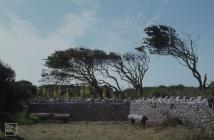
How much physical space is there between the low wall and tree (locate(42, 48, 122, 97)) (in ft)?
38.3

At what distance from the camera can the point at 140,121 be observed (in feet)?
80.4

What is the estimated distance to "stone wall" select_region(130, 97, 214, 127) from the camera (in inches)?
726

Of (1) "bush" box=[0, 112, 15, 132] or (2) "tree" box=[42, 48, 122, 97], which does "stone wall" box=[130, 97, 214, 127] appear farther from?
(2) "tree" box=[42, 48, 122, 97]

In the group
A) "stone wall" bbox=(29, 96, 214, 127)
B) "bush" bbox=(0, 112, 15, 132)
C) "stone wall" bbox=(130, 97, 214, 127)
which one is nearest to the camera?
"bush" bbox=(0, 112, 15, 132)

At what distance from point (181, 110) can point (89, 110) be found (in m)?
12.3

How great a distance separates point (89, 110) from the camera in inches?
1271

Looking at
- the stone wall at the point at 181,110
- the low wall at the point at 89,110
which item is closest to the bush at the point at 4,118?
the stone wall at the point at 181,110

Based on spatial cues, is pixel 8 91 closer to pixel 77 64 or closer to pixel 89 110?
pixel 89 110

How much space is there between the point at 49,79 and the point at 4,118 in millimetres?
31158

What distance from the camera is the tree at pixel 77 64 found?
44.8 m

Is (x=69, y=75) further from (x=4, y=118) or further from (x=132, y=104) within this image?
(x=4, y=118)

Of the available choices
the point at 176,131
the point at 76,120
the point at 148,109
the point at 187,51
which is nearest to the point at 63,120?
the point at 76,120

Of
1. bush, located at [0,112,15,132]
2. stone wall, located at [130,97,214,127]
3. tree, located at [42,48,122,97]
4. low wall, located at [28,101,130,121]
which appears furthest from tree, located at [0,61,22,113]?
tree, located at [42,48,122,97]

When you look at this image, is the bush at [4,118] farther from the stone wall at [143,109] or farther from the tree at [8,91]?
the stone wall at [143,109]
